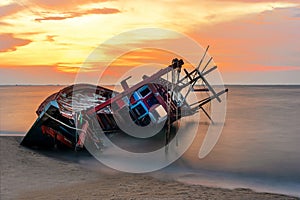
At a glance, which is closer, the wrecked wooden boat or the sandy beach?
the sandy beach

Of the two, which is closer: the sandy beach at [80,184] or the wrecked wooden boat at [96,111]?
the sandy beach at [80,184]

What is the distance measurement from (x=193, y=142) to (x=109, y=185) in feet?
43.7

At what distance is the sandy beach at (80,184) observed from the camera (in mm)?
9969

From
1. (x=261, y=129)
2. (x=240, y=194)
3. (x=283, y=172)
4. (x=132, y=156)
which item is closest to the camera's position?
(x=240, y=194)

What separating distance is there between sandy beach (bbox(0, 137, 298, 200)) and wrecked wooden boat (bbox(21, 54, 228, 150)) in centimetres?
272

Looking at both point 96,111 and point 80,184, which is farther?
point 96,111

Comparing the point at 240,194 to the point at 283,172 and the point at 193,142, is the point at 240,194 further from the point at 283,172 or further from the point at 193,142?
the point at 193,142

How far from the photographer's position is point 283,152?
20.3 m

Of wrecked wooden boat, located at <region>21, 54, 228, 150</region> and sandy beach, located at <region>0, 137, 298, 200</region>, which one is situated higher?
wrecked wooden boat, located at <region>21, 54, 228, 150</region>

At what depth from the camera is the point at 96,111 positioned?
61.4 ft

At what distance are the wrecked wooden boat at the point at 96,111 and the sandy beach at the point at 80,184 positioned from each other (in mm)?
2725

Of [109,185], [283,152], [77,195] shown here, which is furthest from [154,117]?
[77,195]

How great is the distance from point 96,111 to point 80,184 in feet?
25.9

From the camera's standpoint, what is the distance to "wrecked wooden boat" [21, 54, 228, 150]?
17.2m
